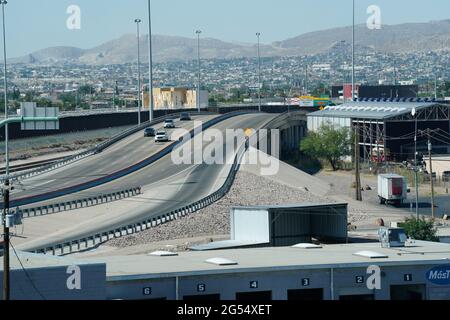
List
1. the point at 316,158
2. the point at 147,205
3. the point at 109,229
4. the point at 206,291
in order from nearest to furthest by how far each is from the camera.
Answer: the point at 206,291 < the point at 109,229 < the point at 147,205 < the point at 316,158

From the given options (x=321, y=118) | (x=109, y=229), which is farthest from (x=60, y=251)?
(x=321, y=118)

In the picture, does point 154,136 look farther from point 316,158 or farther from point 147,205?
point 147,205

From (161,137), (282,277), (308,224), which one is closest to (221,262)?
(282,277)

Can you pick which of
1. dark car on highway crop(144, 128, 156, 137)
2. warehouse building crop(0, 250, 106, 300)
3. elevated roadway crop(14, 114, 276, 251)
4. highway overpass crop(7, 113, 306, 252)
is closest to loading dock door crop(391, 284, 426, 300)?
warehouse building crop(0, 250, 106, 300)

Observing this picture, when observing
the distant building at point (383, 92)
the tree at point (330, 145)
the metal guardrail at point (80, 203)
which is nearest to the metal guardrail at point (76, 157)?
the metal guardrail at point (80, 203)

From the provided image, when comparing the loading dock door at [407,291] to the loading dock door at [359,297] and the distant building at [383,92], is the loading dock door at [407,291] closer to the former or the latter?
the loading dock door at [359,297]
